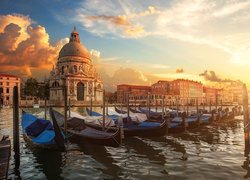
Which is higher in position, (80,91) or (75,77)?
(75,77)

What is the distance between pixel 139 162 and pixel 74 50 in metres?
68.6

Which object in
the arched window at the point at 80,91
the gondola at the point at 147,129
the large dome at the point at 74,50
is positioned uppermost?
the large dome at the point at 74,50

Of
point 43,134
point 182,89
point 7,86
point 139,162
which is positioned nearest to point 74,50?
point 7,86

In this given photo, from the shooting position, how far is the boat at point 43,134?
29.9 feet

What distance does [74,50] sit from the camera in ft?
243

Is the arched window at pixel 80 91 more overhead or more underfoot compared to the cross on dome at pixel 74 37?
more underfoot

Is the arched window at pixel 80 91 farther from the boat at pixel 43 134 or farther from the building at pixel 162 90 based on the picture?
the boat at pixel 43 134

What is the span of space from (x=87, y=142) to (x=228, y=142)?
768 centimetres

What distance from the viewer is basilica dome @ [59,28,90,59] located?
7375 centimetres

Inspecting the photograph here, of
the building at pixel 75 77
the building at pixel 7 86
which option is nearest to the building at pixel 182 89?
the building at pixel 75 77

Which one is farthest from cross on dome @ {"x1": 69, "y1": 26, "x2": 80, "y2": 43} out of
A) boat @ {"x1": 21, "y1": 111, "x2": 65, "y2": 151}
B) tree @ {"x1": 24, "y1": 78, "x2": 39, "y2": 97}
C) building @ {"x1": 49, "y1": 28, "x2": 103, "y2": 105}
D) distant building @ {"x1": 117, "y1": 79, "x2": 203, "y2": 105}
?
boat @ {"x1": 21, "y1": 111, "x2": 65, "y2": 151}

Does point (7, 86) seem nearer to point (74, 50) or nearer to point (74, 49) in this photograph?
point (74, 50)

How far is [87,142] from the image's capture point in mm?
11617

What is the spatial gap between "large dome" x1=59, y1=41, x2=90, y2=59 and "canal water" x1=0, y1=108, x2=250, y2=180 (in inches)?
2507
